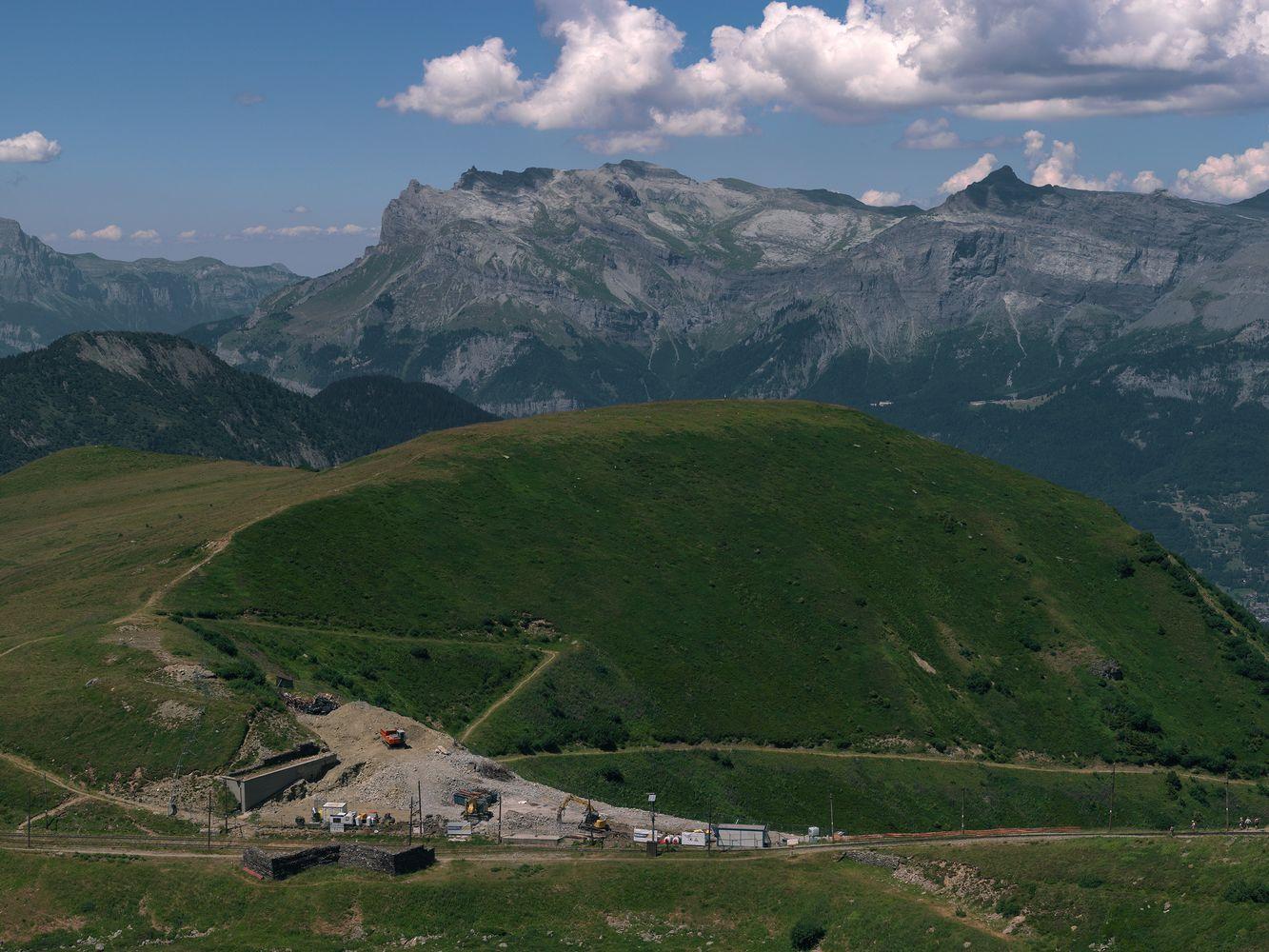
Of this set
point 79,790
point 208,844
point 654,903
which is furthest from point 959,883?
point 79,790

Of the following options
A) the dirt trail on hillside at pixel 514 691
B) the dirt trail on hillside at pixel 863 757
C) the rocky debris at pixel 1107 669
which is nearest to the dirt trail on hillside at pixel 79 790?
the dirt trail on hillside at pixel 514 691

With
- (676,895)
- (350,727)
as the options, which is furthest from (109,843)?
(676,895)

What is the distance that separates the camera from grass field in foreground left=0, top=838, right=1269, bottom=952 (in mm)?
86438

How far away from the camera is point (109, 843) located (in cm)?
10169

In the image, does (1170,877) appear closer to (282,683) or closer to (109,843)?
(109,843)

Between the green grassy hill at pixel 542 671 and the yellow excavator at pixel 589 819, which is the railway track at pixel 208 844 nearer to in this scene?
the yellow excavator at pixel 589 819

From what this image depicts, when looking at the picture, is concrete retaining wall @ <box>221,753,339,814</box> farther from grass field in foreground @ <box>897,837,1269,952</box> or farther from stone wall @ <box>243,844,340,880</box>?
grass field in foreground @ <box>897,837,1269,952</box>

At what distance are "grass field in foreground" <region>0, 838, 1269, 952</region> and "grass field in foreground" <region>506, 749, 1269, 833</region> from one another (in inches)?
Answer: 1701

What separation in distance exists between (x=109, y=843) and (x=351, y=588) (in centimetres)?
7074

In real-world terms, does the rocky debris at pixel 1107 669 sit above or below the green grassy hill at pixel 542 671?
below

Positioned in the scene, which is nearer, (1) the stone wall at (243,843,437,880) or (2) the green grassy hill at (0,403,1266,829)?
(1) the stone wall at (243,843,437,880)

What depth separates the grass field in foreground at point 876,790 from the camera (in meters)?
147

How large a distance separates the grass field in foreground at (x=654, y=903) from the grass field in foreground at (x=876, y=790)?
4320 centimetres

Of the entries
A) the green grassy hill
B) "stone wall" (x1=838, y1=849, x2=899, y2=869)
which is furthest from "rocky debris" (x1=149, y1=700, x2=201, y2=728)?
"stone wall" (x1=838, y1=849, x2=899, y2=869)
